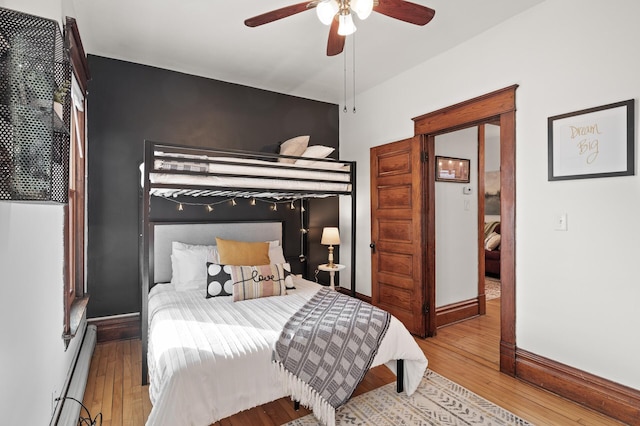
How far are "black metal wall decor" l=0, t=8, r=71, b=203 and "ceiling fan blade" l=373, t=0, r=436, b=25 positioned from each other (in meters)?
1.56

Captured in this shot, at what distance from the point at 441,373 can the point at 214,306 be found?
1.89 m

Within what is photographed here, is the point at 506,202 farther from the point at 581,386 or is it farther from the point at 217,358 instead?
the point at 217,358

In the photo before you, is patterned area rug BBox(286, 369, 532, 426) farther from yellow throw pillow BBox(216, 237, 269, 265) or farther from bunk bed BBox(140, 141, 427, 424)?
yellow throw pillow BBox(216, 237, 269, 265)

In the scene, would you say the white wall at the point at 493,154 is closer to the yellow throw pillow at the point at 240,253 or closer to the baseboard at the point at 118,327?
the yellow throw pillow at the point at 240,253

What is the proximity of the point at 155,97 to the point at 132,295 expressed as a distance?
2.06 meters

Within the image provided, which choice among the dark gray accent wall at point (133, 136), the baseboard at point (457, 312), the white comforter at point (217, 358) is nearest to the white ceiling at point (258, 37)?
the dark gray accent wall at point (133, 136)

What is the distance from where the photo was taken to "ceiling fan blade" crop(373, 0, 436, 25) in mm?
A: 1870

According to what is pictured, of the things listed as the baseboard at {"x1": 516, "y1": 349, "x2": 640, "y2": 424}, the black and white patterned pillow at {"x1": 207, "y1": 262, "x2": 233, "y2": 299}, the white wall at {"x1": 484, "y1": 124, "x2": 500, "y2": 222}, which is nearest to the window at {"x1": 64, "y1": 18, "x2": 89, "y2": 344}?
the black and white patterned pillow at {"x1": 207, "y1": 262, "x2": 233, "y2": 299}

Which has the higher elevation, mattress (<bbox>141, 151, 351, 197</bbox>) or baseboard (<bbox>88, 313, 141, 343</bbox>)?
mattress (<bbox>141, 151, 351, 197</bbox>)

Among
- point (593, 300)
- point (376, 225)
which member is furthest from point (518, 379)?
point (376, 225)

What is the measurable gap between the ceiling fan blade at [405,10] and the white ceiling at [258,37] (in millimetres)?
621

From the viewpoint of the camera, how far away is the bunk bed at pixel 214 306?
1.73 meters

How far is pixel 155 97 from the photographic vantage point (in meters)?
3.58

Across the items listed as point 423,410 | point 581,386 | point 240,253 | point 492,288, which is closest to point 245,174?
point 240,253
